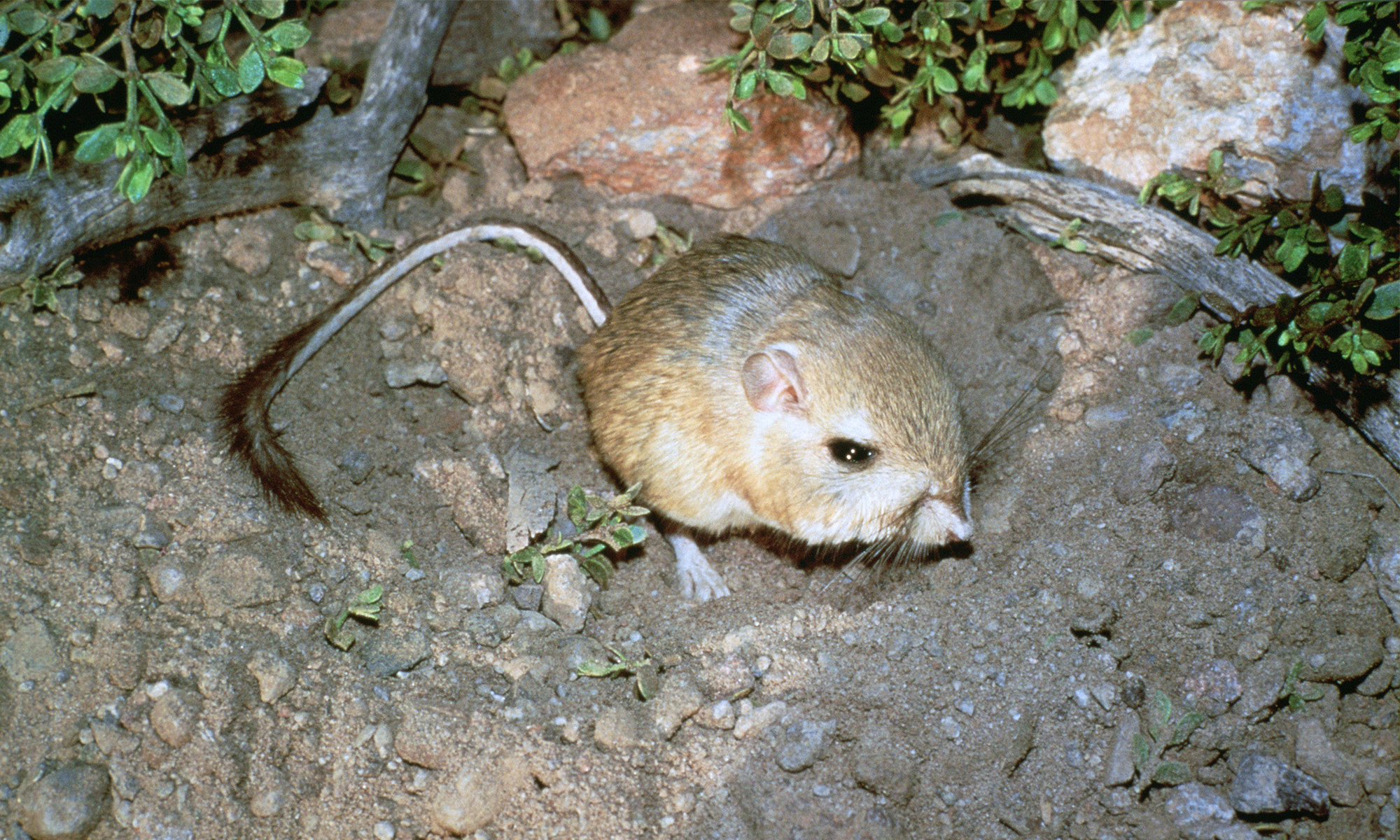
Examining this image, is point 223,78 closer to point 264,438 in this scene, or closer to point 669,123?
point 264,438

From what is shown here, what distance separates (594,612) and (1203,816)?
7.57 ft

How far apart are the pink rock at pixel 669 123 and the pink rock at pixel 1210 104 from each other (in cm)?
120

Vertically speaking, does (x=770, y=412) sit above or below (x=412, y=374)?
above

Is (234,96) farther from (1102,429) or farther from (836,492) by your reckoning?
(1102,429)

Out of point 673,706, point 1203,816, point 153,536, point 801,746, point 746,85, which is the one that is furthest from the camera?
point 746,85

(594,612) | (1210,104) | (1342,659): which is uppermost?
(1210,104)

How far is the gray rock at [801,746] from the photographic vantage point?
335 cm

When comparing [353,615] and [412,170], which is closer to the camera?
[353,615]

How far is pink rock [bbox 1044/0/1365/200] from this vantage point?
4.09m

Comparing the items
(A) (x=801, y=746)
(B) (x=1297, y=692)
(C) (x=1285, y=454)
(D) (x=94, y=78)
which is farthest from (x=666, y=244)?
(B) (x=1297, y=692)

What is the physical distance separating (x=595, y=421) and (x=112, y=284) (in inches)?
87.2

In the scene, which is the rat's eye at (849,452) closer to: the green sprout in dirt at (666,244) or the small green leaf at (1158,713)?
the small green leaf at (1158,713)

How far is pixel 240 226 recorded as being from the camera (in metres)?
4.61

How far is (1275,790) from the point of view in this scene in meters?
3.19
